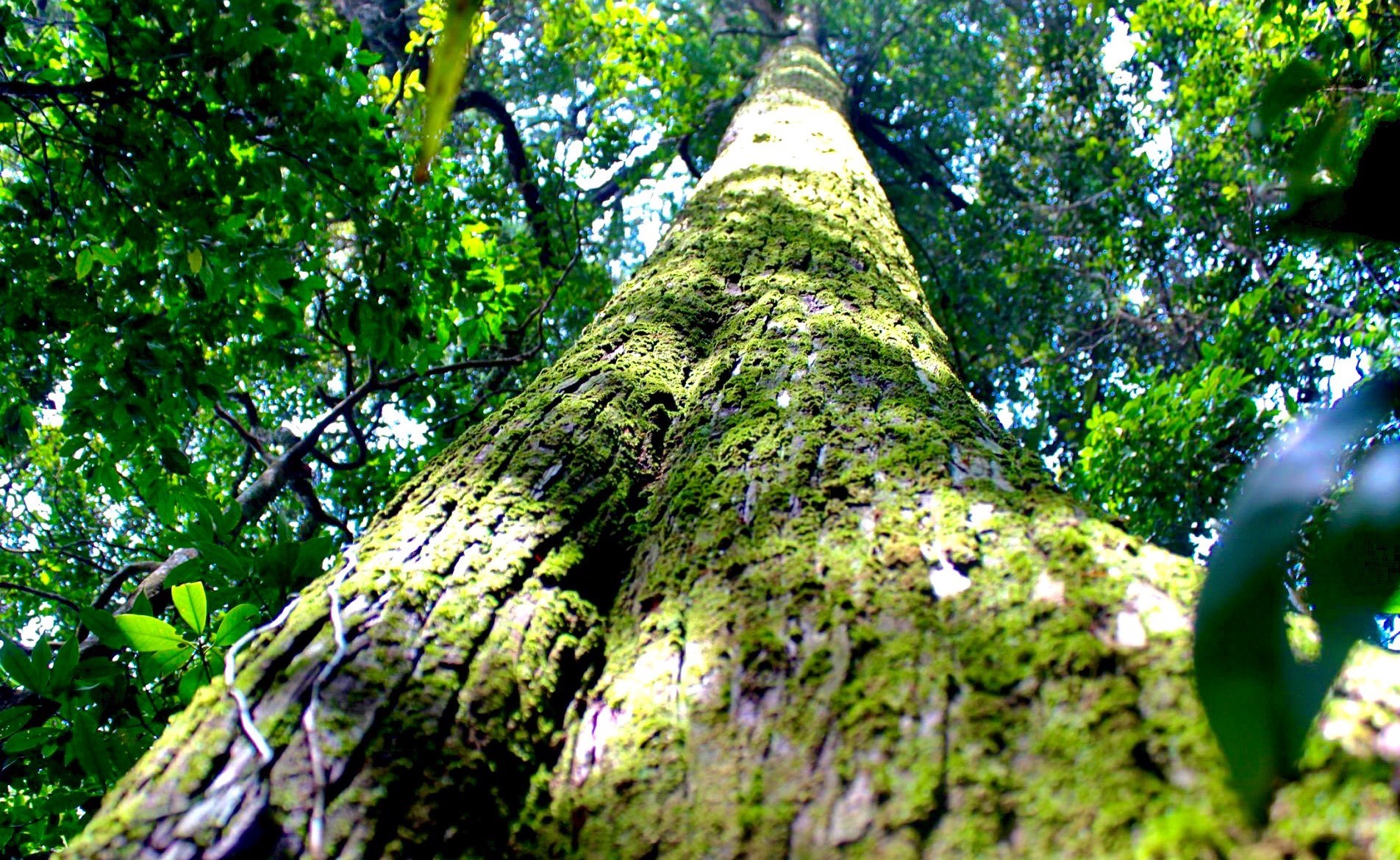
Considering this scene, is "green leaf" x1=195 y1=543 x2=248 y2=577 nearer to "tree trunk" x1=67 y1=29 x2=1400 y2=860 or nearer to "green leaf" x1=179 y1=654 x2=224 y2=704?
"green leaf" x1=179 y1=654 x2=224 y2=704

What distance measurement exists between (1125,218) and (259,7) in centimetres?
690

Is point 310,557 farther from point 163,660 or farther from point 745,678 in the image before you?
point 745,678

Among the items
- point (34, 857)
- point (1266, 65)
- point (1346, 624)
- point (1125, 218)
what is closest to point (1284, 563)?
point (1346, 624)

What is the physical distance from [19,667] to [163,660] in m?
0.55

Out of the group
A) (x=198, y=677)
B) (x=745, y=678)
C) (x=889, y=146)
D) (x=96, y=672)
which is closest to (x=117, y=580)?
(x=96, y=672)

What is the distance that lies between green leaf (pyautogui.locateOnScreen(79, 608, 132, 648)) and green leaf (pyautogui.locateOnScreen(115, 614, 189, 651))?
0.02m

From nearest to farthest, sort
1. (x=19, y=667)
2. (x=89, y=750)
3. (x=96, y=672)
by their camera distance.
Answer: (x=89, y=750), (x=19, y=667), (x=96, y=672)

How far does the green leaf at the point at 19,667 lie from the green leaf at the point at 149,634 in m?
0.49

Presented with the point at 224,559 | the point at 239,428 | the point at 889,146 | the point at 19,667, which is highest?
the point at 889,146

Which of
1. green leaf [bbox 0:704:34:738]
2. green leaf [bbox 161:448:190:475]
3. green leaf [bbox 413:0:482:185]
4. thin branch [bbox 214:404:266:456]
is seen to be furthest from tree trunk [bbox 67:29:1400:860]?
thin branch [bbox 214:404:266:456]

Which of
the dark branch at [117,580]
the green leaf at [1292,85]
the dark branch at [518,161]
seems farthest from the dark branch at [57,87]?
the dark branch at [518,161]

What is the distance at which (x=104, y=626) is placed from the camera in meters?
1.67

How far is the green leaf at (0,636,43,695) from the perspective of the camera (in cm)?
189

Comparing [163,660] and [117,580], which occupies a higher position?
[117,580]
